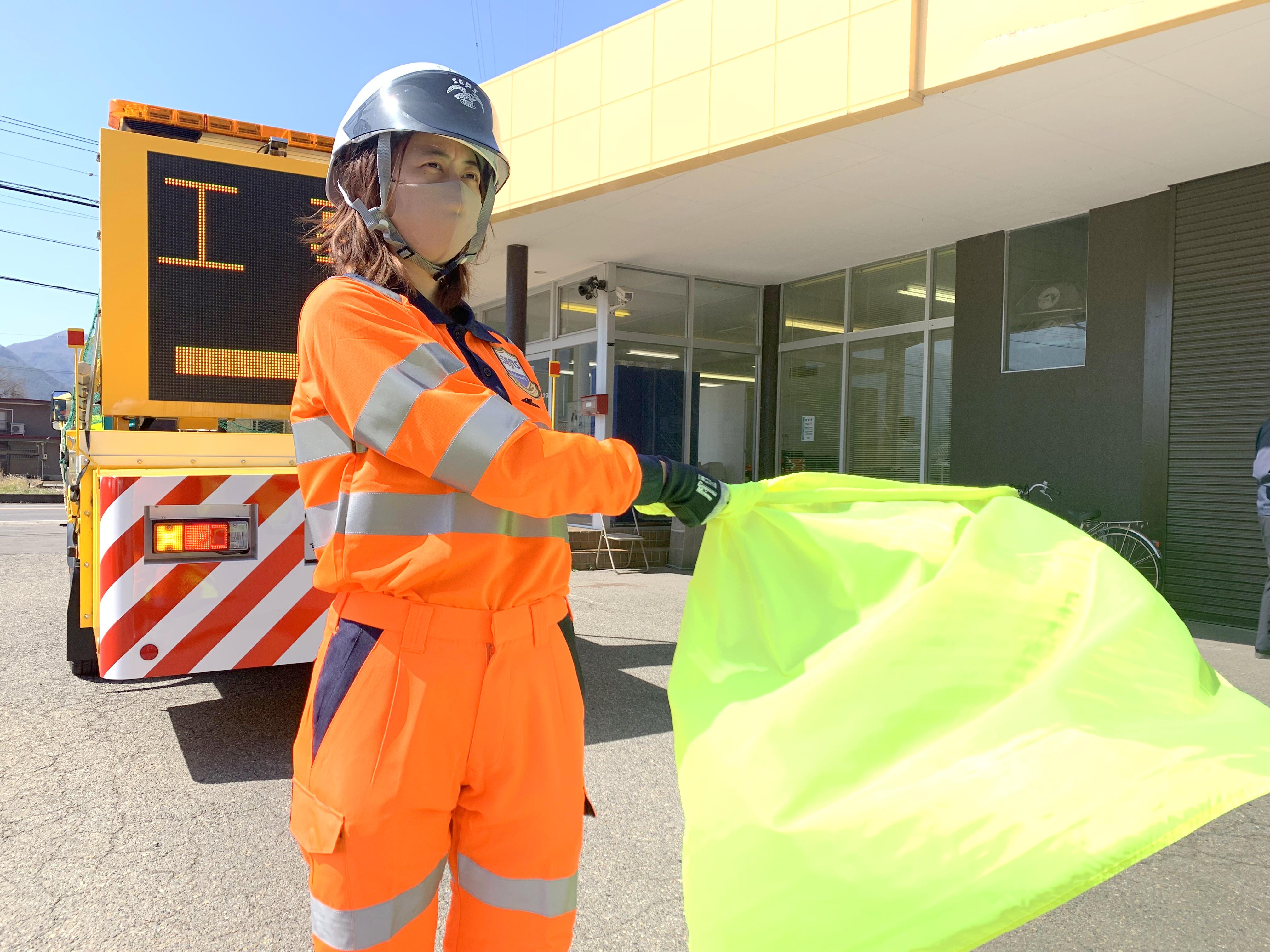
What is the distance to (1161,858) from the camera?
11.1 ft

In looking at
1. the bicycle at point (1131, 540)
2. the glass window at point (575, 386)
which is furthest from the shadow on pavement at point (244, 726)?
the glass window at point (575, 386)

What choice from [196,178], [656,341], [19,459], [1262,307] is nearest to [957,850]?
[196,178]

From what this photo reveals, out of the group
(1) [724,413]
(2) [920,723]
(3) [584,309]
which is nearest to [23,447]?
(3) [584,309]

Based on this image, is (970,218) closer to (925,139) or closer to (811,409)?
(925,139)

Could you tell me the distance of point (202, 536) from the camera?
12.8 ft

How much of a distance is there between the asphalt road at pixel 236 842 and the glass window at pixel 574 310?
9794mm

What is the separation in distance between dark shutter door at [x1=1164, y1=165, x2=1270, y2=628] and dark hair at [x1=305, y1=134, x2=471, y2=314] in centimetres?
941

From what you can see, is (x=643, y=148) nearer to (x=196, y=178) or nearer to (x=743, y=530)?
(x=196, y=178)

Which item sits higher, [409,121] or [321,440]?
[409,121]

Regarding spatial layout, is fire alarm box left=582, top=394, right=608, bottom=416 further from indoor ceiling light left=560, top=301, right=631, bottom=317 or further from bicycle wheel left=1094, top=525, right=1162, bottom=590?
bicycle wheel left=1094, top=525, right=1162, bottom=590

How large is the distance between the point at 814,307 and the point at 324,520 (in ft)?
46.1

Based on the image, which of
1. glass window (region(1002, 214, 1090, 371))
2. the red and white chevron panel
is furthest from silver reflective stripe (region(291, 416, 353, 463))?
glass window (region(1002, 214, 1090, 371))

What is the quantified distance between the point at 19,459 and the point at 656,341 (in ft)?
126

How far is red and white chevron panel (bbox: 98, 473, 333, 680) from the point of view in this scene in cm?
368
